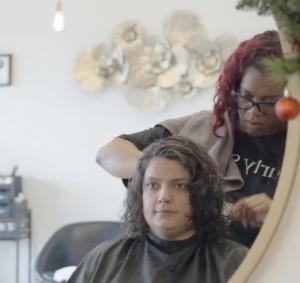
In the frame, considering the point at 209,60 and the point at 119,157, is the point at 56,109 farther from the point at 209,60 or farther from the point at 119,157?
the point at 209,60

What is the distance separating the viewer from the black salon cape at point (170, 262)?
842 millimetres

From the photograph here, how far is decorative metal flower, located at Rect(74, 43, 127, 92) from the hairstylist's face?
10.4 inches

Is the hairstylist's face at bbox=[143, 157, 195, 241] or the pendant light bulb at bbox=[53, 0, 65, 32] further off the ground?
the pendant light bulb at bbox=[53, 0, 65, 32]

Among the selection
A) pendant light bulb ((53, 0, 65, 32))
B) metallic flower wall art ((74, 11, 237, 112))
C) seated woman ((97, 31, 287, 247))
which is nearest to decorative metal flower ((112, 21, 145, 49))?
metallic flower wall art ((74, 11, 237, 112))

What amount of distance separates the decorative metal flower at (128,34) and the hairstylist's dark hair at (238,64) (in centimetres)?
20

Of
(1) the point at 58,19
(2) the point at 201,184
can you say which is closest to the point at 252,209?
(2) the point at 201,184

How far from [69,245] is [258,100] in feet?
1.53

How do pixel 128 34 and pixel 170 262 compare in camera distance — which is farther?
pixel 128 34

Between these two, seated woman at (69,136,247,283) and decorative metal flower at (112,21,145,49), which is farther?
decorative metal flower at (112,21,145,49)

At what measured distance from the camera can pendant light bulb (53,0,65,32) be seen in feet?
3.48

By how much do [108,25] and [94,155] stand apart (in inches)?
10.5

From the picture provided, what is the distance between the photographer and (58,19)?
1064mm

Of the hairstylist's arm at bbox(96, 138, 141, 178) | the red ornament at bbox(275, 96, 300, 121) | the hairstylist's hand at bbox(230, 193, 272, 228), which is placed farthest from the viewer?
the hairstylist's arm at bbox(96, 138, 141, 178)

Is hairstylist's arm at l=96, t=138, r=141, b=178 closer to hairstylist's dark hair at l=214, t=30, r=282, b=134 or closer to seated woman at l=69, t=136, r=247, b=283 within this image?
seated woman at l=69, t=136, r=247, b=283
